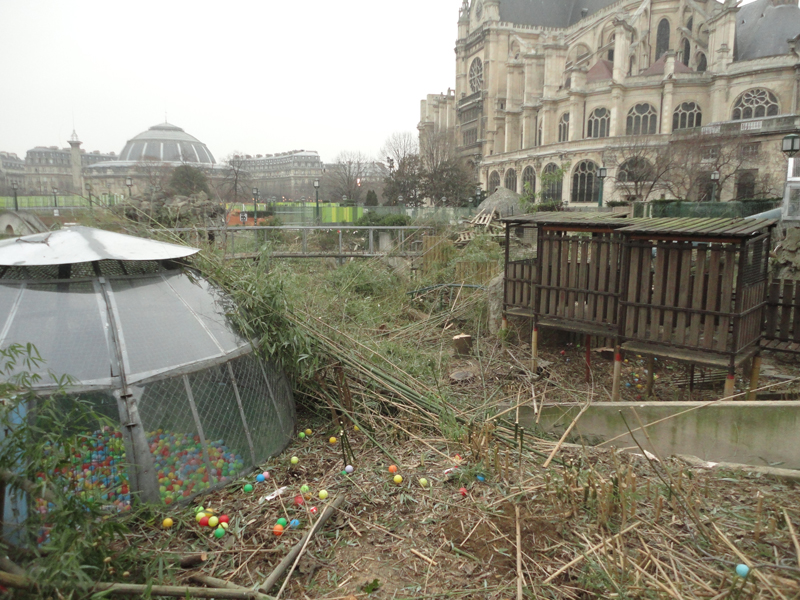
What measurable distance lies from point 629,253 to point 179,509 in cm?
647

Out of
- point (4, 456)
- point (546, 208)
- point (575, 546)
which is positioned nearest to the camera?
point (4, 456)

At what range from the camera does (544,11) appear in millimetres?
64938

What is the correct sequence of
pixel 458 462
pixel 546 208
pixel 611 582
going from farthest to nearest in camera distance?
pixel 546 208 → pixel 458 462 → pixel 611 582

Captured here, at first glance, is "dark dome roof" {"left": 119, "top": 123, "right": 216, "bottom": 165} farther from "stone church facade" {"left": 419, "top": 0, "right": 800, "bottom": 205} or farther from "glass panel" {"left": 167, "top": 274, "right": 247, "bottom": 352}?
"glass panel" {"left": 167, "top": 274, "right": 247, "bottom": 352}

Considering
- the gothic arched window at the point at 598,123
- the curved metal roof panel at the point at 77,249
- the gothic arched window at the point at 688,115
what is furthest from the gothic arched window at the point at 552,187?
the curved metal roof panel at the point at 77,249

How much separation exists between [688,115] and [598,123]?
6759 mm

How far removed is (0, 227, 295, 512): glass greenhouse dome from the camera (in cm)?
380

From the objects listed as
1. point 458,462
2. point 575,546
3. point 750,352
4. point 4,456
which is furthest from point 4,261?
point 750,352

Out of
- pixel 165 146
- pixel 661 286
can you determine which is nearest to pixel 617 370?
pixel 661 286

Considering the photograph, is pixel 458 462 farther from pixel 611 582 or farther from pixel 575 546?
pixel 611 582

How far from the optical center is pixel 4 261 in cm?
418

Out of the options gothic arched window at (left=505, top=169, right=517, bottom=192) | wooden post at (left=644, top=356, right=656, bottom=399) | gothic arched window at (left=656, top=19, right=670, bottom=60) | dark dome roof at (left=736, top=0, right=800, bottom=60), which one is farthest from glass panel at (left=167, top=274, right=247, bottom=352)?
gothic arched window at (left=656, top=19, right=670, bottom=60)

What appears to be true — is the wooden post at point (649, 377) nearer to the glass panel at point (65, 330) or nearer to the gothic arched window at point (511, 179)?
the glass panel at point (65, 330)

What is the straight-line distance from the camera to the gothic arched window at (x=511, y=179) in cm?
5447
